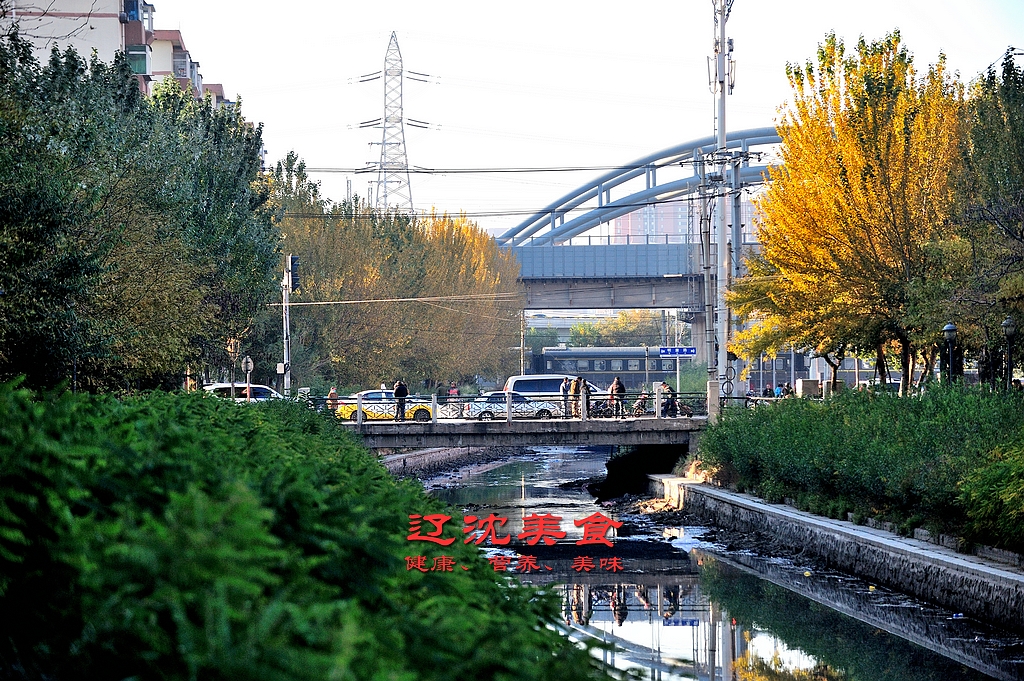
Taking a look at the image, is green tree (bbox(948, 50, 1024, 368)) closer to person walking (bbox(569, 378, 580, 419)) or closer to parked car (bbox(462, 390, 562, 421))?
person walking (bbox(569, 378, 580, 419))

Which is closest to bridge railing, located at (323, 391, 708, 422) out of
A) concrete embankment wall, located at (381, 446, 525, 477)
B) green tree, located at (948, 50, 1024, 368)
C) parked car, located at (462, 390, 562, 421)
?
parked car, located at (462, 390, 562, 421)

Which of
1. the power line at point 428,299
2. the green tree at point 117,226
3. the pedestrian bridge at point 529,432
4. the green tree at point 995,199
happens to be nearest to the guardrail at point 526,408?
the pedestrian bridge at point 529,432

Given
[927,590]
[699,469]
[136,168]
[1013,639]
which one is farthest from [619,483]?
[1013,639]

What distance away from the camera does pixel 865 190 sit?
31.1 m

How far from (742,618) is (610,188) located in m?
86.9

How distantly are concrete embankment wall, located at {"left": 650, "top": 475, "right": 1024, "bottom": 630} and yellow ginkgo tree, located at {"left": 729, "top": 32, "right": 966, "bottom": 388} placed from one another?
579 centimetres

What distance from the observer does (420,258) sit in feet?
215

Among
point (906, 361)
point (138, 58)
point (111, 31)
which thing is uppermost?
point (111, 31)

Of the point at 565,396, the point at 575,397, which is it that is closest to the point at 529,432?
the point at 575,397

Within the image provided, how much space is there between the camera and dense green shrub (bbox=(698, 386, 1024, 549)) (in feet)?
61.8

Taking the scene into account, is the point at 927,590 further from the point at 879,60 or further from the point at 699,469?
the point at 699,469

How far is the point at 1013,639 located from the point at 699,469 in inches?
867

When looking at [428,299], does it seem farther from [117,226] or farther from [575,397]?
[117,226]

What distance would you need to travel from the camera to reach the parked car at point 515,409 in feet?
144
